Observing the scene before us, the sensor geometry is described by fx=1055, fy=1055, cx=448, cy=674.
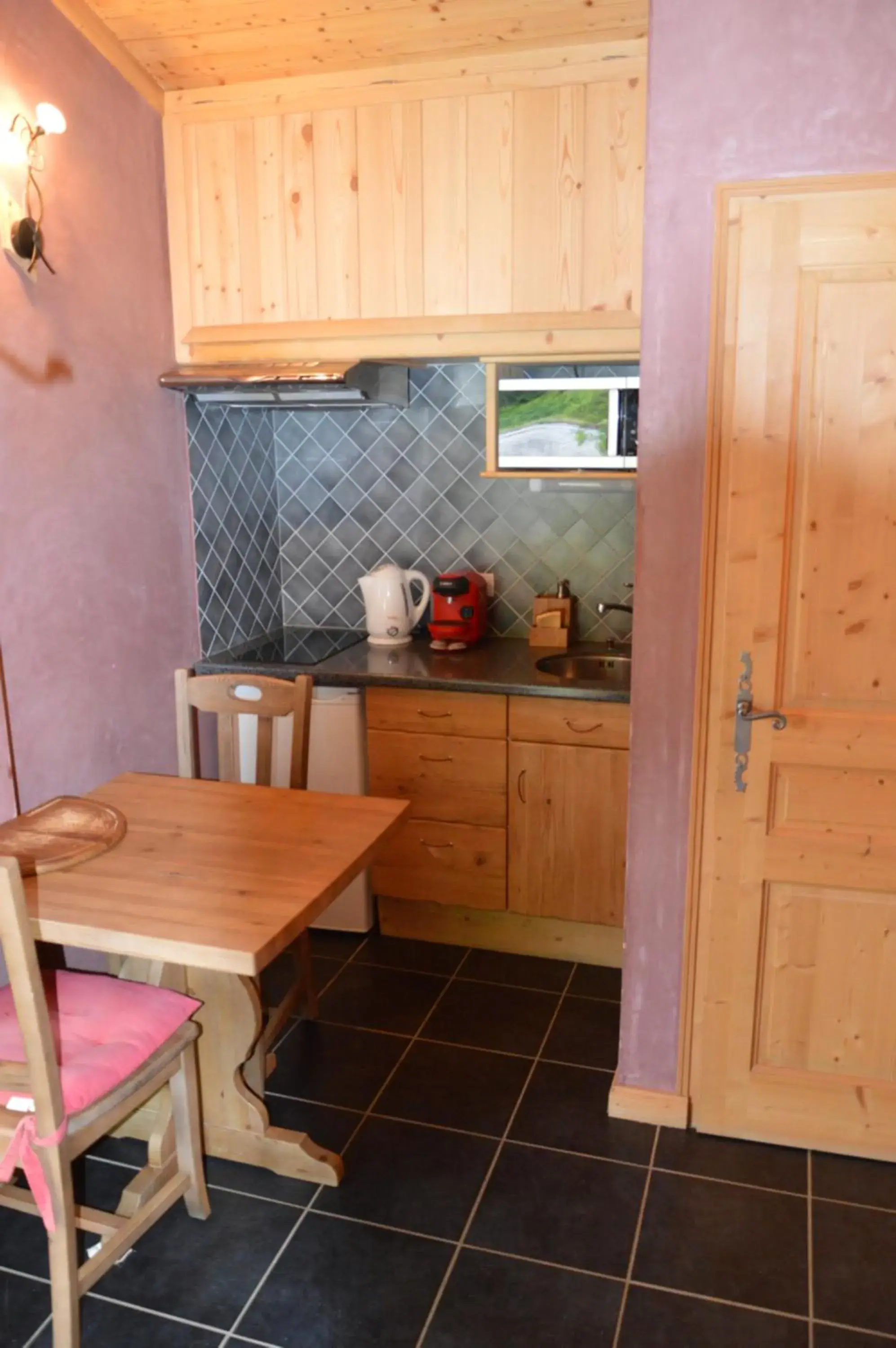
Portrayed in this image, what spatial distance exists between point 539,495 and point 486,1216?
82.5 inches

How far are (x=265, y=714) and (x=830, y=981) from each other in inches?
56.4

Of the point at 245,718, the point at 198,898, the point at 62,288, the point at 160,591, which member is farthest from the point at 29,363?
the point at 198,898

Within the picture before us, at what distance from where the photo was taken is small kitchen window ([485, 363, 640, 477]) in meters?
2.86

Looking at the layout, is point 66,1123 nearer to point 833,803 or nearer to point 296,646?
point 833,803

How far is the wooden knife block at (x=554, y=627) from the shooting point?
337 cm

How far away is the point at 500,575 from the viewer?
3.50 metres

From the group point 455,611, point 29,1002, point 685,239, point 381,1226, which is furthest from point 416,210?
point 381,1226

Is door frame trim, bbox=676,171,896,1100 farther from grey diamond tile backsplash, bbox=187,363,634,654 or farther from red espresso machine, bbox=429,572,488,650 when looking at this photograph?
red espresso machine, bbox=429,572,488,650

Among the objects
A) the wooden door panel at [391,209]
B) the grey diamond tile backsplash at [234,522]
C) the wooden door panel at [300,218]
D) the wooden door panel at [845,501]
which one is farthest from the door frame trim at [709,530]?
the grey diamond tile backsplash at [234,522]

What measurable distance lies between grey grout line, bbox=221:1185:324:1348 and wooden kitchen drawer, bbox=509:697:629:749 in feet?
4.21

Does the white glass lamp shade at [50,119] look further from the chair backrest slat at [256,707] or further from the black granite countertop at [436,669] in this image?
the black granite countertop at [436,669]

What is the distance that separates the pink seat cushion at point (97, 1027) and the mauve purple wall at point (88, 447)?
2.31ft

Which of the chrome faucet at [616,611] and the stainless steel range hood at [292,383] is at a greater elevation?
the stainless steel range hood at [292,383]

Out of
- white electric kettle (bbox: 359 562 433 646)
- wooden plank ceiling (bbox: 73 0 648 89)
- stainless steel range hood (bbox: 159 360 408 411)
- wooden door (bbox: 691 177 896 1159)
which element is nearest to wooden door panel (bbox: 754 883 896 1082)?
wooden door (bbox: 691 177 896 1159)
